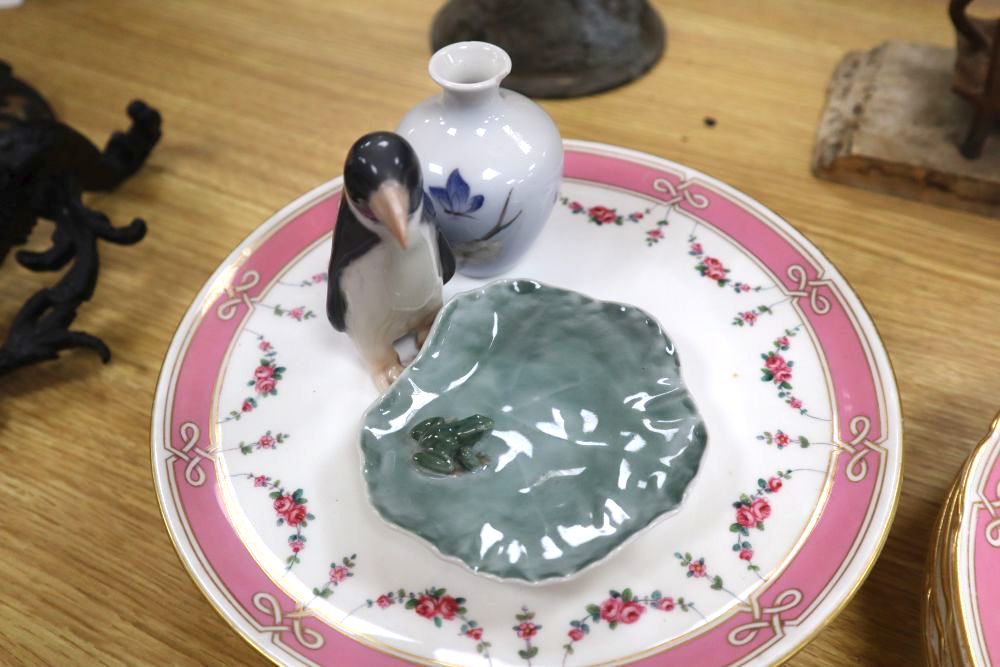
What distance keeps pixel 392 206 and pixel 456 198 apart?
125 millimetres

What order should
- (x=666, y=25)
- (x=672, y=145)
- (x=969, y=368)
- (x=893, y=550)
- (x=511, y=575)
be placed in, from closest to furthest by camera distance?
(x=511, y=575), (x=893, y=550), (x=969, y=368), (x=672, y=145), (x=666, y=25)

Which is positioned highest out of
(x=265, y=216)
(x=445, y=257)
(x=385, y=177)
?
(x=385, y=177)

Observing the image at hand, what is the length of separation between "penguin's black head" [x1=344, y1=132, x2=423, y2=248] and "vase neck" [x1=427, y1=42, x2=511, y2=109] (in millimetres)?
110

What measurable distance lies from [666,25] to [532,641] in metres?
1.02

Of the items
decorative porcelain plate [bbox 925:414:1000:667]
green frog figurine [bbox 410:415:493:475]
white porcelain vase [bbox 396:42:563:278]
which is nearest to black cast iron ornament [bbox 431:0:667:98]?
white porcelain vase [bbox 396:42:563:278]

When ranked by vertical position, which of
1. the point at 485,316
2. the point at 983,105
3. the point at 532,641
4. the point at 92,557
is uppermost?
the point at 983,105

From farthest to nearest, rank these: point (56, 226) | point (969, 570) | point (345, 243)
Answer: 1. point (56, 226)
2. point (345, 243)
3. point (969, 570)

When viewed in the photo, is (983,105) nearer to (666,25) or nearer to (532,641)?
(666,25)

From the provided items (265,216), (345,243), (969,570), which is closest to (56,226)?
(265,216)

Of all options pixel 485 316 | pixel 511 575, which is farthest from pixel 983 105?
pixel 511 575

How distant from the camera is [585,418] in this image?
685mm

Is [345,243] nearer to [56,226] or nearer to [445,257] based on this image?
[445,257]

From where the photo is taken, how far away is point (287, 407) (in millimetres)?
724

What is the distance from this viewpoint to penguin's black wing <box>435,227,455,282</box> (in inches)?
26.5
